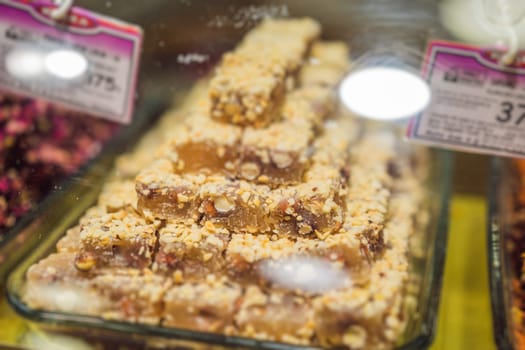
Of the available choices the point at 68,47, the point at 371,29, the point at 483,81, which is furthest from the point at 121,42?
the point at 483,81

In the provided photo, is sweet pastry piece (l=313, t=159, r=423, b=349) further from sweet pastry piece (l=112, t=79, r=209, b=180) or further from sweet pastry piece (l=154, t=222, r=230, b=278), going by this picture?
sweet pastry piece (l=112, t=79, r=209, b=180)

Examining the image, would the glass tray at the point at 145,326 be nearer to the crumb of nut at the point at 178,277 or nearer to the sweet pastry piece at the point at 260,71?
the crumb of nut at the point at 178,277

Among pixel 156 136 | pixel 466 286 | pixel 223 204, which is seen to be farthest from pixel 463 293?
pixel 156 136

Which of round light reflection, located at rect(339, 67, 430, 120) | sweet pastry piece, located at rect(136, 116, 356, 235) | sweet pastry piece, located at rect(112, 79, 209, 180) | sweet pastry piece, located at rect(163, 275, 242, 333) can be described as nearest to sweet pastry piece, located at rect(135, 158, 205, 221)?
sweet pastry piece, located at rect(136, 116, 356, 235)

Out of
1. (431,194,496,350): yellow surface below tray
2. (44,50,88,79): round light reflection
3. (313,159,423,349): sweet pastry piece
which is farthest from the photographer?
(44,50,88,79): round light reflection

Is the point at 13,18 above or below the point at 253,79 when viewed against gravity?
above

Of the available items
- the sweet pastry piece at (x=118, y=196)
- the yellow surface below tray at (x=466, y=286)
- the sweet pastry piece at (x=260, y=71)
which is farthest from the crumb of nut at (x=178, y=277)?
the yellow surface below tray at (x=466, y=286)

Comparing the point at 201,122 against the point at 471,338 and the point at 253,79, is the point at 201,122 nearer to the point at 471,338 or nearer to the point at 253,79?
the point at 253,79
